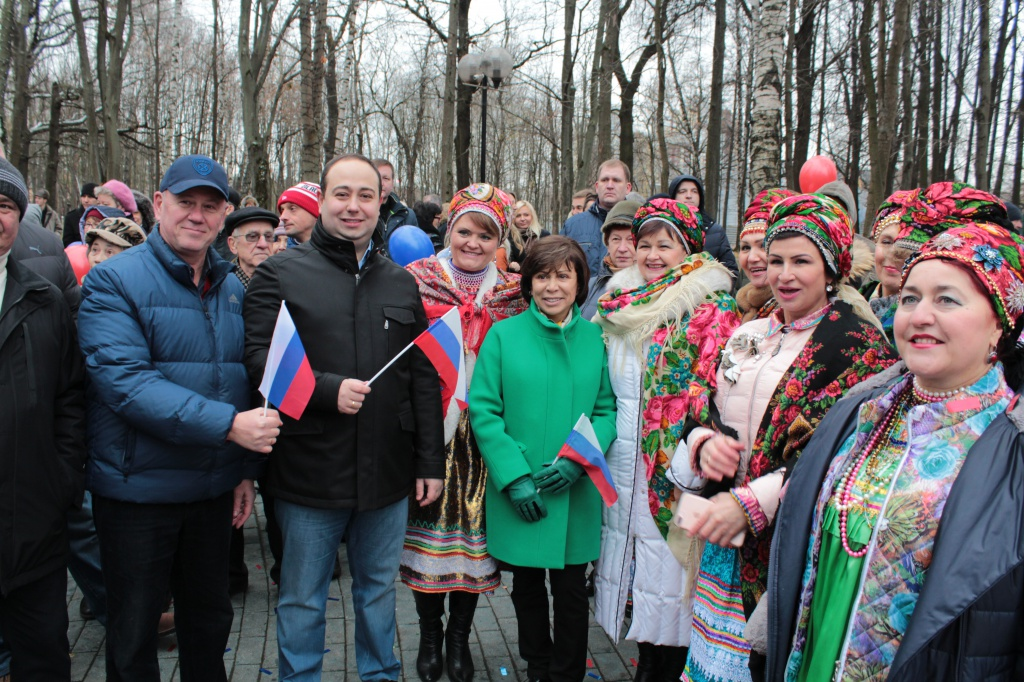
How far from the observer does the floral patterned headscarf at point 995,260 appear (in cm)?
181

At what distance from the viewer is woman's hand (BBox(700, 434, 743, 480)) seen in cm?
246

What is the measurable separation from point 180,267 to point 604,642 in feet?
9.17

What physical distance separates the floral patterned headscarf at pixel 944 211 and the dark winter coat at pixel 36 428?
3.05 m

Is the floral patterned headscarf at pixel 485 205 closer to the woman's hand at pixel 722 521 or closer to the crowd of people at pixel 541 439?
the crowd of people at pixel 541 439

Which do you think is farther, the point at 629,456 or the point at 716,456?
the point at 629,456

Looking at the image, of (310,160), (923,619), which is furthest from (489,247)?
(310,160)

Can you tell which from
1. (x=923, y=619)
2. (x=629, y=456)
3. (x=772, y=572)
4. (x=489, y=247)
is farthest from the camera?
(x=489, y=247)

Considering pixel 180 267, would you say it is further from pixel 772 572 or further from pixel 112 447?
pixel 772 572

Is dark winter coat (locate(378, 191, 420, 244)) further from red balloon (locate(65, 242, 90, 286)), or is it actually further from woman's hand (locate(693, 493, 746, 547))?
woman's hand (locate(693, 493, 746, 547))

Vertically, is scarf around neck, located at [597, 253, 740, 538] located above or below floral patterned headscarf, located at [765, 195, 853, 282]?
below

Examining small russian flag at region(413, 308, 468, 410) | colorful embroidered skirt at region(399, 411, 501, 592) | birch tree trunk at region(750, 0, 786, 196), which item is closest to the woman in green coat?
colorful embroidered skirt at region(399, 411, 501, 592)

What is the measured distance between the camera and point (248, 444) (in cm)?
258

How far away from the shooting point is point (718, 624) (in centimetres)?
267

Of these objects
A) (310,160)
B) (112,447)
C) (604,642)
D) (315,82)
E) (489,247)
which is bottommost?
(604,642)
